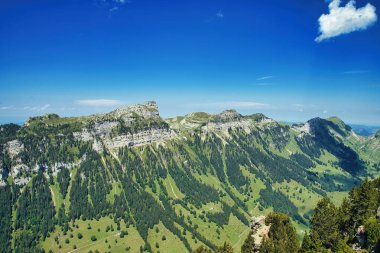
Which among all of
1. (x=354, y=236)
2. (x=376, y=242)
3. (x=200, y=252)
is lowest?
(x=200, y=252)

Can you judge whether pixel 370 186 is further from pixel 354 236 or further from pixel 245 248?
→ pixel 245 248

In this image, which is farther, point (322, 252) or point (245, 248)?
point (245, 248)

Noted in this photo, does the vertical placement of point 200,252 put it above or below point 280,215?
below

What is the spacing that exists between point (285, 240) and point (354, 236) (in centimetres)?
2256

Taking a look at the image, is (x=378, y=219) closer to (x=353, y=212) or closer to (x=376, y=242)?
(x=376, y=242)

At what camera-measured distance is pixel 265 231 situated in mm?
104938

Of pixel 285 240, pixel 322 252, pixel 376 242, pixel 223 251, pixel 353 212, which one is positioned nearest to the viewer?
pixel 376 242

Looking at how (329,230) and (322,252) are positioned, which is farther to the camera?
(329,230)

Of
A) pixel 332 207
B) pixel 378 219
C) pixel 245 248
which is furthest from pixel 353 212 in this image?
pixel 245 248

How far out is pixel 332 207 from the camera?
112m

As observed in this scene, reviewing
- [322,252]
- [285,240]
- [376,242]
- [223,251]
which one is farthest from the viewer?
[223,251]

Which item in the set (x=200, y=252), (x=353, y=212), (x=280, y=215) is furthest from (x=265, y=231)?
(x=353, y=212)

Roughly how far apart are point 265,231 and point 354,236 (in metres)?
27.0

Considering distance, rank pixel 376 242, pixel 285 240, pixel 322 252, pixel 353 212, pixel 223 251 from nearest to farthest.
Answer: pixel 376 242, pixel 322 252, pixel 285 240, pixel 223 251, pixel 353 212
